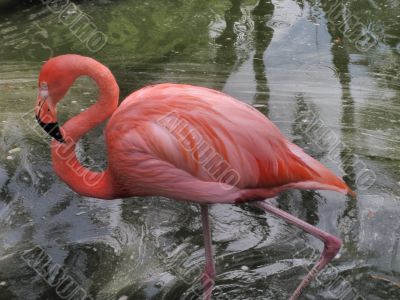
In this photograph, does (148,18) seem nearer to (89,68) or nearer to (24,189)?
(24,189)

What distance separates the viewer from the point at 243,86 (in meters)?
4.77

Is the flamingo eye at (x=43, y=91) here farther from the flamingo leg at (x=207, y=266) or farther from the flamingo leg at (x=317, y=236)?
the flamingo leg at (x=317, y=236)

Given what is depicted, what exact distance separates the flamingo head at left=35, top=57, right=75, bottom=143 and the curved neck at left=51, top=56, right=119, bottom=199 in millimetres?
33

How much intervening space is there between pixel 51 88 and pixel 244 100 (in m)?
2.27

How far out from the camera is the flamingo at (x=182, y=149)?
7.70 ft

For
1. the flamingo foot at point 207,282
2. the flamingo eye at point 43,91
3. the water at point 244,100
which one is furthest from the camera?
the water at point 244,100

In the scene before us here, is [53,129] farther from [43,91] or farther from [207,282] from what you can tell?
[207,282]

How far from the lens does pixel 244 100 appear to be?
178 inches

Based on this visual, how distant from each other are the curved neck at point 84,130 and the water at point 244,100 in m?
0.51

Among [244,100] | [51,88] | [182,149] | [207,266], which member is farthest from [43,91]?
[244,100]

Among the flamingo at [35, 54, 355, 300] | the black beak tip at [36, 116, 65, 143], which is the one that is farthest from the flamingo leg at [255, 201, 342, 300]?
the black beak tip at [36, 116, 65, 143]

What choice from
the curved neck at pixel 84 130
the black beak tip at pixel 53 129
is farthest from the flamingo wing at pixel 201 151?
the black beak tip at pixel 53 129

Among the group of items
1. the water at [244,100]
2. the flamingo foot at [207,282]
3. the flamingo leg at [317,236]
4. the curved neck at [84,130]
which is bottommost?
the water at [244,100]

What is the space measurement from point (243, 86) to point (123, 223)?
1.96m
